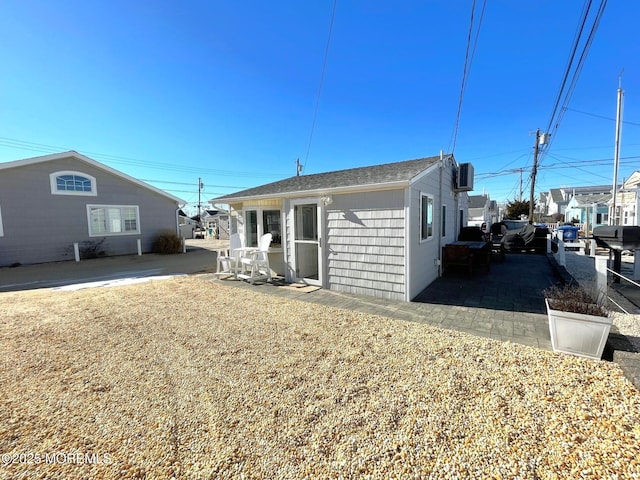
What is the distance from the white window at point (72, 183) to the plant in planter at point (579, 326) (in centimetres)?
1558

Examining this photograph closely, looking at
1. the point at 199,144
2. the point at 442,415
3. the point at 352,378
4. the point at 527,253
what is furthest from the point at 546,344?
the point at 199,144

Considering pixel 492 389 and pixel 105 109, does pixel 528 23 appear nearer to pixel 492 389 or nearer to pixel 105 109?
pixel 492 389

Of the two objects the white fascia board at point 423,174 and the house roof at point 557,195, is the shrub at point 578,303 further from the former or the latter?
the house roof at point 557,195

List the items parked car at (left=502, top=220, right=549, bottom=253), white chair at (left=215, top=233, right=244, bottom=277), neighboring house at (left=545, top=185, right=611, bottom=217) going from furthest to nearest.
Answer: neighboring house at (left=545, top=185, right=611, bottom=217) → parked car at (left=502, top=220, right=549, bottom=253) → white chair at (left=215, top=233, right=244, bottom=277)

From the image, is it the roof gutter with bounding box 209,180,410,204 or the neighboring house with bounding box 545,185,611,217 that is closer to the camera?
the roof gutter with bounding box 209,180,410,204

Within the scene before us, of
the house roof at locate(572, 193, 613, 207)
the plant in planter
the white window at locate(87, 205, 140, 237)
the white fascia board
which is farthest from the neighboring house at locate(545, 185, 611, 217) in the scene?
the white window at locate(87, 205, 140, 237)

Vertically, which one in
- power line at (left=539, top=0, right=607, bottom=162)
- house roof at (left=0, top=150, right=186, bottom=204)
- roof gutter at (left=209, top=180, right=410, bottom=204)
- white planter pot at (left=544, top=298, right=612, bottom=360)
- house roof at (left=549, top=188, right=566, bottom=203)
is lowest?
white planter pot at (left=544, top=298, right=612, bottom=360)

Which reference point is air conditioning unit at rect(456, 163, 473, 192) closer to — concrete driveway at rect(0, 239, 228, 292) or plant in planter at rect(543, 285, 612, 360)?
plant in planter at rect(543, 285, 612, 360)

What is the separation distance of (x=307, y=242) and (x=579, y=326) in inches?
183

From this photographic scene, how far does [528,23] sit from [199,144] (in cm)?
1568

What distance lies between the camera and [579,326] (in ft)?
9.12

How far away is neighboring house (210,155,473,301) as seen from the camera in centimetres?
489

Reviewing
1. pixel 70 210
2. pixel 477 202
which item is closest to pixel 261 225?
pixel 70 210

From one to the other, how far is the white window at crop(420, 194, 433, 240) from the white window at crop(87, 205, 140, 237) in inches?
527
